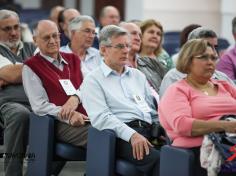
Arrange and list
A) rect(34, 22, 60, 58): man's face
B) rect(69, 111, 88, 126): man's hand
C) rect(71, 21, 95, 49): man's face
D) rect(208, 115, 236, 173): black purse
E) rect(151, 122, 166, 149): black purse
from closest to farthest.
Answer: rect(208, 115, 236, 173): black purse, rect(151, 122, 166, 149): black purse, rect(69, 111, 88, 126): man's hand, rect(34, 22, 60, 58): man's face, rect(71, 21, 95, 49): man's face

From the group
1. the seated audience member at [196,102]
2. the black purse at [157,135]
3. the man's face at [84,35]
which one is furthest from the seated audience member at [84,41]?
the seated audience member at [196,102]

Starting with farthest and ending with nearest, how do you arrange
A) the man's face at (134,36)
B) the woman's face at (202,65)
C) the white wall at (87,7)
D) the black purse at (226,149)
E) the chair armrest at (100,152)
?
the white wall at (87,7), the man's face at (134,36), the chair armrest at (100,152), the woman's face at (202,65), the black purse at (226,149)

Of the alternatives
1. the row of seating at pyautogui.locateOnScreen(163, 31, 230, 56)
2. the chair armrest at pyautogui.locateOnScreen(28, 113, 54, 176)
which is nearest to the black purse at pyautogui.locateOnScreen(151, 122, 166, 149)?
the chair armrest at pyautogui.locateOnScreen(28, 113, 54, 176)

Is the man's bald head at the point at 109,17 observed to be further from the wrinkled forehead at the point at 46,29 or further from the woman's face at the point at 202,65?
the woman's face at the point at 202,65

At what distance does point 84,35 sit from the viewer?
5.86 m

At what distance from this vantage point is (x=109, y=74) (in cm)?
452

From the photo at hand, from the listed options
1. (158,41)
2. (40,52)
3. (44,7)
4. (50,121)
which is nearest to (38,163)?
(50,121)

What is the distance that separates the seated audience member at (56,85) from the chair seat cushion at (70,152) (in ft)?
0.12

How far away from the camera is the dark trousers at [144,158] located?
4176 mm

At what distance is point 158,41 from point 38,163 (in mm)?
1859

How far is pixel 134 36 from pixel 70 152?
1331mm

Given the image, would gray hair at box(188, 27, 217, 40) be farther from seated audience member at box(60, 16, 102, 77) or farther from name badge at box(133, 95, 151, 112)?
seated audience member at box(60, 16, 102, 77)

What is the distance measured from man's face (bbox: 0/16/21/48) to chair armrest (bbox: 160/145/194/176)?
1.98m

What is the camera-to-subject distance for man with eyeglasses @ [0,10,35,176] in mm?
4930
